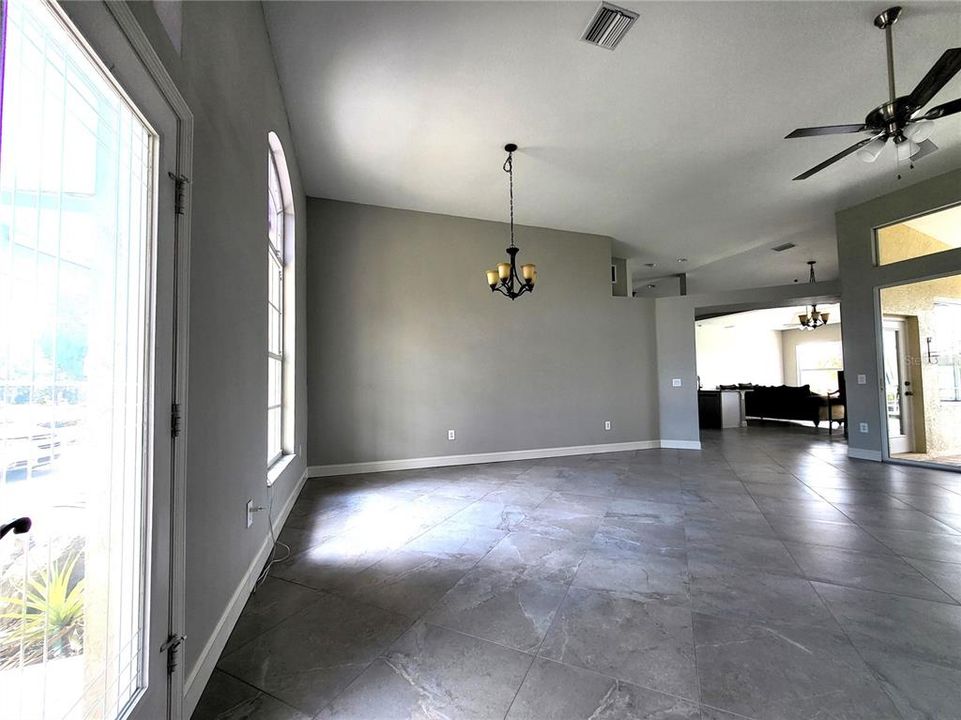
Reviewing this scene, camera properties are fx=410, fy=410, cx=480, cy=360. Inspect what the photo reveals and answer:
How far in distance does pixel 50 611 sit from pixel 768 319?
15695 millimetres

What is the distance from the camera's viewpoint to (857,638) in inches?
68.9

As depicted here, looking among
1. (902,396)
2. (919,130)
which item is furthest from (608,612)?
(902,396)

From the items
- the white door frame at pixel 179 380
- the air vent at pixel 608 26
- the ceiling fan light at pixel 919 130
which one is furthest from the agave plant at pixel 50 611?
the ceiling fan light at pixel 919 130

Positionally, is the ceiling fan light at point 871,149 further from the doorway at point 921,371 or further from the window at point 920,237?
the doorway at point 921,371

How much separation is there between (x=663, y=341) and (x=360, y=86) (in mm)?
5623

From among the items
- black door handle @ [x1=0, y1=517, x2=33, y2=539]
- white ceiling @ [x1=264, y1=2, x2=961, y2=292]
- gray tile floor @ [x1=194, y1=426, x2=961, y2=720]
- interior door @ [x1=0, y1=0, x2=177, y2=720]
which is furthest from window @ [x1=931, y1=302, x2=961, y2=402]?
black door handle @ [x1=0, y1=517, x2=33, y2=539]

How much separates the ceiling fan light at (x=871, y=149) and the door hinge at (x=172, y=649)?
475 centimetres

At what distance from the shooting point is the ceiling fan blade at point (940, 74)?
220 centimetres

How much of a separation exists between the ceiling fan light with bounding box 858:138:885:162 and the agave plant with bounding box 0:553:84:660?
15.3 ft

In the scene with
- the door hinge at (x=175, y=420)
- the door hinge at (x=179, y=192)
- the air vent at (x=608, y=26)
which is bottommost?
the door hinge at (x=175, y=420)

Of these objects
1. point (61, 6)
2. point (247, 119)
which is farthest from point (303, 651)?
point (247, 119)

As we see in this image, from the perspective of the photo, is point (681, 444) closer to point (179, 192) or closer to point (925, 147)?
point (925, 147)

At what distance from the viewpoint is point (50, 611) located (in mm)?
871

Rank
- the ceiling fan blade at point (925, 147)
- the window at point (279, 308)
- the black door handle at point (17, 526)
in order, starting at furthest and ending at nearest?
the window at point (279, 308)
the ceiling fan blade at point (925, 147)
the black door handle at point (17, 526)
